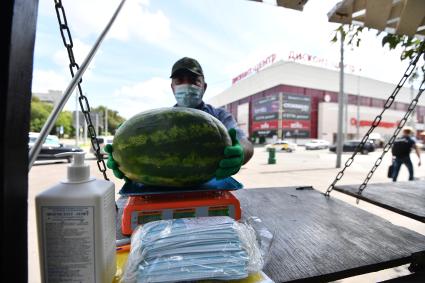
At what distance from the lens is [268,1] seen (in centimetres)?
179

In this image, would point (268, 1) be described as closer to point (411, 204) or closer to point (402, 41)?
point (411, 204)

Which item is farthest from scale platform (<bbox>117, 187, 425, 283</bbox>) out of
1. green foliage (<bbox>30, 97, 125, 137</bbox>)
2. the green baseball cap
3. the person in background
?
green foliage (<bbox>30, 97, 125, 137</bbox>)

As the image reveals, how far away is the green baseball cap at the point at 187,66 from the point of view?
206cm

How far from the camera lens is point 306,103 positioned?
123 feet

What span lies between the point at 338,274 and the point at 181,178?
0.68 metres

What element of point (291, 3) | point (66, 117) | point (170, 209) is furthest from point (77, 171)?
point (66, 117)

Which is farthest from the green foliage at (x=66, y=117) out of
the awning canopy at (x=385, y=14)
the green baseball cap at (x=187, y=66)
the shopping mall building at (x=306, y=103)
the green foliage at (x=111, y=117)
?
the awning canopy at (x=385, y=14)

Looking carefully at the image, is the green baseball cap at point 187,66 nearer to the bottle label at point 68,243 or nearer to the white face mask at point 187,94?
the white face mask at point 187,94

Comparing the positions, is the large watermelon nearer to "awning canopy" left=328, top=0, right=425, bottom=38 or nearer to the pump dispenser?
the pump dispenser

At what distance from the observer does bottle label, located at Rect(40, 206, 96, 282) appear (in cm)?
58

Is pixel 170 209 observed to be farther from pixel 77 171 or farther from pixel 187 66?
pixel 187 66

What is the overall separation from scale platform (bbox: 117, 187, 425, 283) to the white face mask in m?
0.95

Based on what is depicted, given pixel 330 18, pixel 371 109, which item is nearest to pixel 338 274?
pixel 330 18

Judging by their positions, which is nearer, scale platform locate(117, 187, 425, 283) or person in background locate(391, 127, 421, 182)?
scale platform locate(117, 187, 425, 283)
